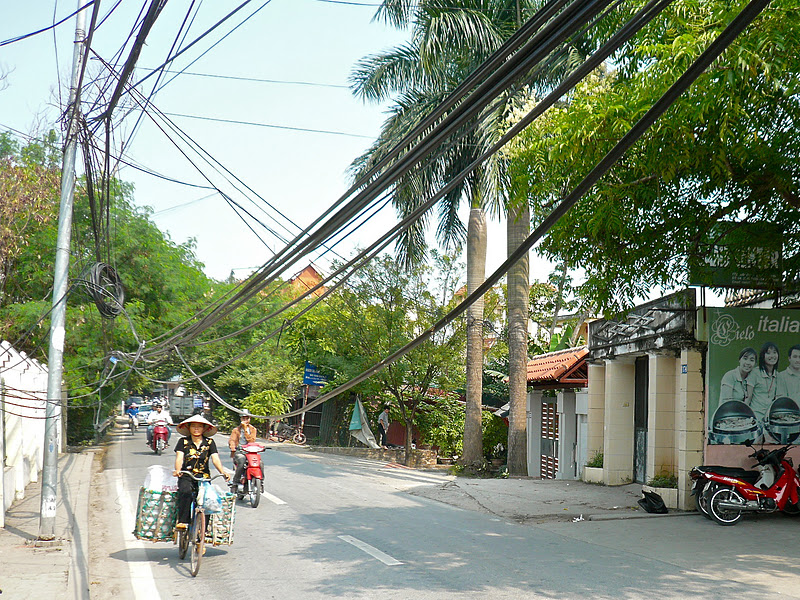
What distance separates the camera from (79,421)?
29.0 meters

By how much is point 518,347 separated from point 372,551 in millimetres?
11245

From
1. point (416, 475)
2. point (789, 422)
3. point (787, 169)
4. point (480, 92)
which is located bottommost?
point (416, 475)

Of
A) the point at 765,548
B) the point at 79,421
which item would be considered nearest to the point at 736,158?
the point at 765,548

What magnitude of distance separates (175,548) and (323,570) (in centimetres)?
246

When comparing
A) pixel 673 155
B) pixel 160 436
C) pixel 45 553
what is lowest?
pixel 160 436

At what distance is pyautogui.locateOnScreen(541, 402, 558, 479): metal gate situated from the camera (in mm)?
24672

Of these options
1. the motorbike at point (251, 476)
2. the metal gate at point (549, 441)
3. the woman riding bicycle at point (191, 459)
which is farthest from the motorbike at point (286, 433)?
the woman riding bicycle at point (191, 459)

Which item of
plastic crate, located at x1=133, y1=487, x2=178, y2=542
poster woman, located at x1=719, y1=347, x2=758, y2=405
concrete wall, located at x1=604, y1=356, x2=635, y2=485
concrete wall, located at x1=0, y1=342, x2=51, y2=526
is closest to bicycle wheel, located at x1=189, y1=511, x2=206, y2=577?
plastic crate, located at x1=133, y1=487, x2=178, y2=542

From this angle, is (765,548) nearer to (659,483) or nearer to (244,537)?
(659,483)

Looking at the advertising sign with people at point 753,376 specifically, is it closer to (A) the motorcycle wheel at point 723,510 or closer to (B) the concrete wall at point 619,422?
(A) the motorcycle wheel at point 723,510

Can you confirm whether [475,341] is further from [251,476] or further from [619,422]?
[251,476]

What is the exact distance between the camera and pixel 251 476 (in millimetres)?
14148

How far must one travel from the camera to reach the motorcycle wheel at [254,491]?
1404 cm

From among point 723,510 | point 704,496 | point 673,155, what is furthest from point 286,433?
point 673,155
